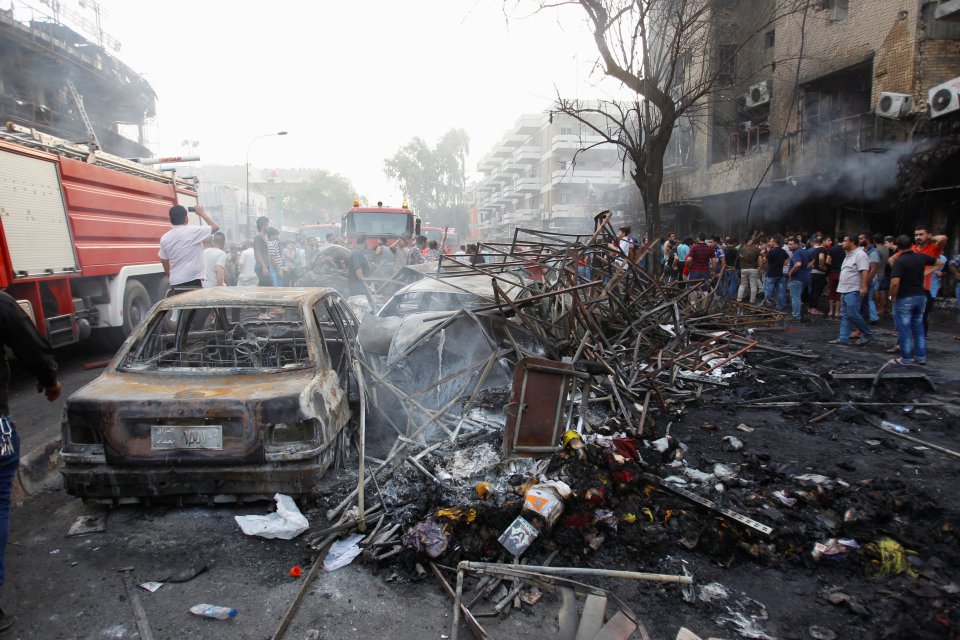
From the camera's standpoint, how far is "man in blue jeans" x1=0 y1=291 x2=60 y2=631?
259 centimetres

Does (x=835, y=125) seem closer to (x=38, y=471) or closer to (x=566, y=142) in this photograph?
(x=38, y=471)

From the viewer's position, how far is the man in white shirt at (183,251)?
255 inches

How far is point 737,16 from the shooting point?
19.6 m

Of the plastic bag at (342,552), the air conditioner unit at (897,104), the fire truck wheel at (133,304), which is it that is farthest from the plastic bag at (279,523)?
the air conditioner unit at (897,104)

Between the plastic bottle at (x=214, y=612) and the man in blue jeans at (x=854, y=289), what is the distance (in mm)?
9571

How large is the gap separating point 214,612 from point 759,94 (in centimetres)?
2129

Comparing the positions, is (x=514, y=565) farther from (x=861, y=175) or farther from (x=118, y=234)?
(x=861, y=175)

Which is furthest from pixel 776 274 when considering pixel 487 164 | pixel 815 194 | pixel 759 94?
pixel 487 164

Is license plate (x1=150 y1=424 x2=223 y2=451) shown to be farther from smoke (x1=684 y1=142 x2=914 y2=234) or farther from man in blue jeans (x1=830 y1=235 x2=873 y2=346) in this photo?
smoke (x1=684 y1=142 x2=914 y2=234)

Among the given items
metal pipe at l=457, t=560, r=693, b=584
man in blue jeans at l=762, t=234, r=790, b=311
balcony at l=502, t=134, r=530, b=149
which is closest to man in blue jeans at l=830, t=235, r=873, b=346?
man in blue jeans at l=762, t=234, r=790, b=311

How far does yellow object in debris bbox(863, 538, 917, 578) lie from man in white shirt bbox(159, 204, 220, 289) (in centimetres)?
710

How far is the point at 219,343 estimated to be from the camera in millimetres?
4730

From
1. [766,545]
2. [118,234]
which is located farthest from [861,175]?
[118,234]

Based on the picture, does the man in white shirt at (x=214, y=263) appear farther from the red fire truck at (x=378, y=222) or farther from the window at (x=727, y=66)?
the window at (x=727, y=66)
